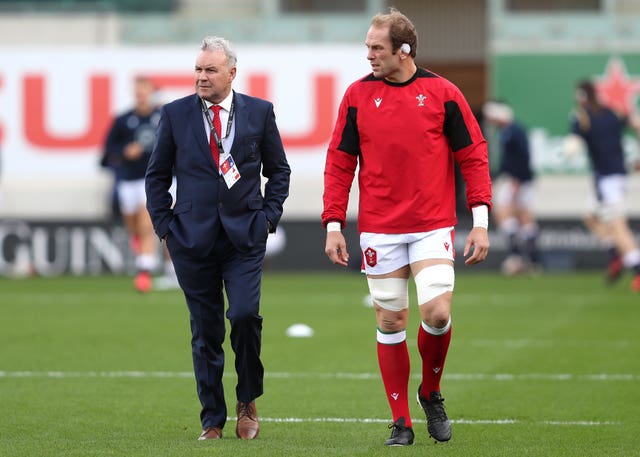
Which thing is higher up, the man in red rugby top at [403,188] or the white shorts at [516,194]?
the man in red rugby top at [403,188]

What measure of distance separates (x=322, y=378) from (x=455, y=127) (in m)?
3.53

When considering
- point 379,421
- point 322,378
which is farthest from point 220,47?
point 322,378

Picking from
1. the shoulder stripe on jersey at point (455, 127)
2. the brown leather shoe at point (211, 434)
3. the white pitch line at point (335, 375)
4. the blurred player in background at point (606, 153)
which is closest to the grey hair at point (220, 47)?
the shoulder stripe on jersey at point (455, 127)

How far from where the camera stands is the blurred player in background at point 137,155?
1795 cm

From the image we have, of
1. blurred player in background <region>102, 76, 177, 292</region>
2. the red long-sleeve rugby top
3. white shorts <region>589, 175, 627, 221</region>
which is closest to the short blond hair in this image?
the red long-sleeve rugby top

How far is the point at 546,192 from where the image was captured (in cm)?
2528

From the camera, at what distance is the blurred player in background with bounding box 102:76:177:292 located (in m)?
18.0

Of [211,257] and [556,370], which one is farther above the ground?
[211,257]

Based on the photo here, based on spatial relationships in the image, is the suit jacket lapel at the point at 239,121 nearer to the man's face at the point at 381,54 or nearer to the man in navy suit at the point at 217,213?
the man in navy suit at the point at 217,213

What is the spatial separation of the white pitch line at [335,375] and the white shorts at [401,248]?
10.2 feet

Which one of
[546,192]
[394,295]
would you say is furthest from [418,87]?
A: [546,192]

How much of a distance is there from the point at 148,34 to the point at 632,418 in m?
19.8

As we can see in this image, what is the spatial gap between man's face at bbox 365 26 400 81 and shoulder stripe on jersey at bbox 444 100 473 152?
360 mm

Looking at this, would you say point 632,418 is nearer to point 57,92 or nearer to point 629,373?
point 629,373
